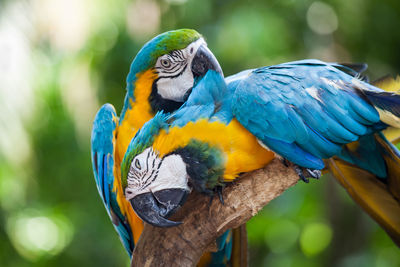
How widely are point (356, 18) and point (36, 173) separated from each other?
3179 millimetres

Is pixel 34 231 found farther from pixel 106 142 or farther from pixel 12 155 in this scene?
pixel 106 142

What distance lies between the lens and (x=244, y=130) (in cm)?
154

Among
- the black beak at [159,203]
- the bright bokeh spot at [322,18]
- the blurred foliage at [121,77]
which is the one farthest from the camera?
the bright bokeh spot at [322,18]

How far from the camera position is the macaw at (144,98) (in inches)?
69.1

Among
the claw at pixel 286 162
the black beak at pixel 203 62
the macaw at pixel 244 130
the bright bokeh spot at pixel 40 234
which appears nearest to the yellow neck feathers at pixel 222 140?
the macaw at pixel 244 130

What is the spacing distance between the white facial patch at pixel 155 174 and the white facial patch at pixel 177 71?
1.32 feet


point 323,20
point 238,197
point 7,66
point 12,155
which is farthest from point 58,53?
point 238,197

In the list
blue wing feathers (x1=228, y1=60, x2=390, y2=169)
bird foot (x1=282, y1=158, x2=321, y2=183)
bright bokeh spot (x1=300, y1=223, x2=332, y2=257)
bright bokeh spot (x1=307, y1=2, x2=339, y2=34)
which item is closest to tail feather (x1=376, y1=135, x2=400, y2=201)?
blue wing feathers (x1=228, y1=60, x2=390, y2=169)

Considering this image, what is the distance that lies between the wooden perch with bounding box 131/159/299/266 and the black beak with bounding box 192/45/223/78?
42 centimetres

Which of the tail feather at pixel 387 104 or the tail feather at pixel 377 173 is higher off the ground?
the tail feather at pixel 387 104

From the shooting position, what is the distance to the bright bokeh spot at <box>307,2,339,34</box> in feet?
13.0

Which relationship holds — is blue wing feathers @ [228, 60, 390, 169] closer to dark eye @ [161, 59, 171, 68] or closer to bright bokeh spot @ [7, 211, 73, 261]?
dark eye @ [161, 59, 171, 68]

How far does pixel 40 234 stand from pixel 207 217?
12.7 feet

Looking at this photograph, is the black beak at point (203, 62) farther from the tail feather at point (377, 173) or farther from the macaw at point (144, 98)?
the tail feather at point (377, 173)
